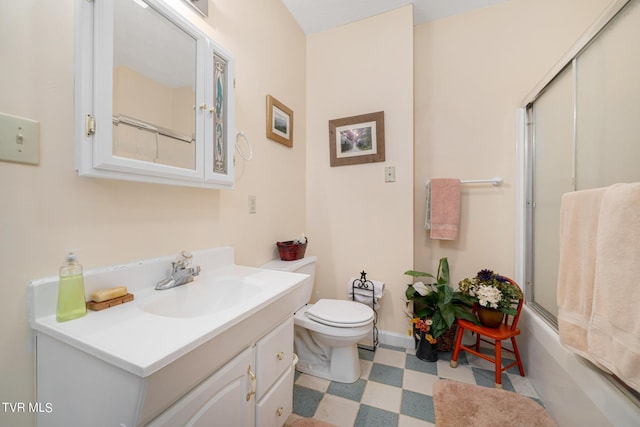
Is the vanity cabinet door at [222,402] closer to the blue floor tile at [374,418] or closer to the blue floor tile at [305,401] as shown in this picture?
the blue floor tile at [305,401]

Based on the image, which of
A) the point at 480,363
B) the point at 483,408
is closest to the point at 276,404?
the point at 483,408

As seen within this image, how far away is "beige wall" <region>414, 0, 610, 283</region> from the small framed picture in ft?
3.50

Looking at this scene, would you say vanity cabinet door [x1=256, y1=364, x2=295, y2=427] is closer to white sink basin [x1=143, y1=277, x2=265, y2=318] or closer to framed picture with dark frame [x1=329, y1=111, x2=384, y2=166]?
white sink basin [x1=143, y1=277, x2=265, y2=318]

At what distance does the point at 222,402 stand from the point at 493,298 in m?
1.53

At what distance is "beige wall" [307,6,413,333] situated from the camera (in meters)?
1.84

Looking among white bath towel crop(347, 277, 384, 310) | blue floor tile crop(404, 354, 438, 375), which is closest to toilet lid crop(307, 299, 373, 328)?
white bath towel crop(347, 277, 384, 310)

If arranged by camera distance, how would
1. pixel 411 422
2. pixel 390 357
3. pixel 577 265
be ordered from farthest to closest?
pixel 390 357
pixel 411 422
pixel 577 265

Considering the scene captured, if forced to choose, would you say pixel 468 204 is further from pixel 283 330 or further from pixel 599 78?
pixel 283 330

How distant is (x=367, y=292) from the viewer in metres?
1.84

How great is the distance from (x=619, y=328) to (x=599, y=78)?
1045mm

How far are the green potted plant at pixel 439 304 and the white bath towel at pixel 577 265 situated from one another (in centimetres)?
65

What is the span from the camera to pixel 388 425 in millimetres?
1166

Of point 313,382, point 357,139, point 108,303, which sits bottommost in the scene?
point 313,382

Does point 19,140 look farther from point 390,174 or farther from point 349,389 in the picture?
point 390,174
